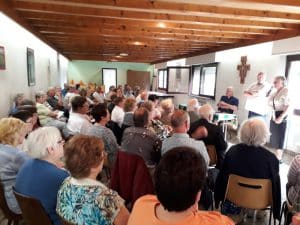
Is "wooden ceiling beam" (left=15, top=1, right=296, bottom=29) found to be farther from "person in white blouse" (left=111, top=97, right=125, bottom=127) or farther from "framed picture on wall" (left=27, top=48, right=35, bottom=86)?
"framed picture on wall" (left=27, top=48, right=35, bottom=86)

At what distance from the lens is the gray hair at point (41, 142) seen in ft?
5.26

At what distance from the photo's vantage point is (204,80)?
926cm

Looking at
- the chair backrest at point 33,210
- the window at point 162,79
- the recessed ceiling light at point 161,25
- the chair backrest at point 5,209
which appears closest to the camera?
the chair backrest at point 33,210

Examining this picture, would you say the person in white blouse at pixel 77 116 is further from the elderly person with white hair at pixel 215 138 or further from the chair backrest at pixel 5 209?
the chair backrest at pixel 5 209

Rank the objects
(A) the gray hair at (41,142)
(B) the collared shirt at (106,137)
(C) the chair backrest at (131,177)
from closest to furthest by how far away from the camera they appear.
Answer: (A) the gray hair at (41,142), (C) the chair backrest at (131,177), (B) the collared shirt at (106,137)

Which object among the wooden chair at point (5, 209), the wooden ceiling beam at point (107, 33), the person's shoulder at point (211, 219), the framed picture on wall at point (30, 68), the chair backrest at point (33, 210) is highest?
the wooden ceiling beam at point (107, 33)

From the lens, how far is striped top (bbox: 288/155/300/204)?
1879mm

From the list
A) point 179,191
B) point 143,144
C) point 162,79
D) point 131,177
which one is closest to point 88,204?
point 179,191

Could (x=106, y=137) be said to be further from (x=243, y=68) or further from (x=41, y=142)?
(x=243, y=68)

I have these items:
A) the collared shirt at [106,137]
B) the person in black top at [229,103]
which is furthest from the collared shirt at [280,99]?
the collared shirt at [106,137]

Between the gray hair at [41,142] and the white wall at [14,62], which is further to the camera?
the white wall at [14,62]

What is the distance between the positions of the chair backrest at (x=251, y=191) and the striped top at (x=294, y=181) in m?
0.16

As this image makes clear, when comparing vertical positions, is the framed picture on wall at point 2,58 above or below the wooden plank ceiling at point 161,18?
below

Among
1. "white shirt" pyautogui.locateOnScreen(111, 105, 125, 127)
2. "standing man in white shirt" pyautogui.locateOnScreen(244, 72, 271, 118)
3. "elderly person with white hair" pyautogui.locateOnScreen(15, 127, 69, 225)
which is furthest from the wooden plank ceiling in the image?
"elderly person with white hair" pyautogui.locateOnScreen(15, 127, 69, 225)
